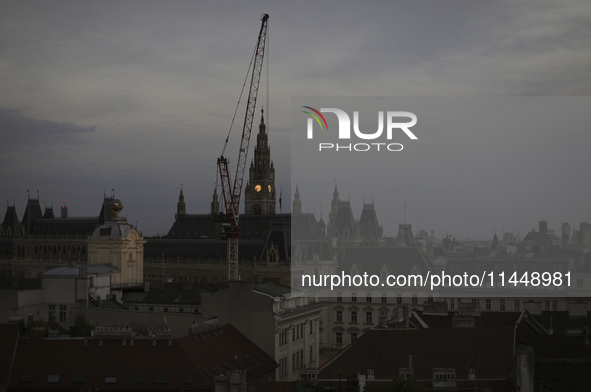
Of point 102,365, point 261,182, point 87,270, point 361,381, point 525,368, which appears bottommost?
point 102,365

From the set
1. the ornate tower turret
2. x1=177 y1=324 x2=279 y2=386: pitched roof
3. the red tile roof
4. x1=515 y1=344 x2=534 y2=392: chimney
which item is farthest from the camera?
the ornate tower turret

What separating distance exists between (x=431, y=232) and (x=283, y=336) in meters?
76.6

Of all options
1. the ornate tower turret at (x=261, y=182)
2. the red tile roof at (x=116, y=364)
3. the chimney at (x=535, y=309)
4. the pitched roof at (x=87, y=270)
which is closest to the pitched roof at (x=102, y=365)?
the red tile roof at (x=116, y=364)

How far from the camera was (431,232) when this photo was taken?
131000 mm

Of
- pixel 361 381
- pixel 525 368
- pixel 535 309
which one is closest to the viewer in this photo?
pixel 525 368

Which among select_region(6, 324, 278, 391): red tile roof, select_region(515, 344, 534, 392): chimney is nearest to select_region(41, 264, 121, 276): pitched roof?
select_region(6, 324, 278, 391): red tile roof

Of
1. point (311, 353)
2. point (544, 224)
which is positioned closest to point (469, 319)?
point (311, 353)

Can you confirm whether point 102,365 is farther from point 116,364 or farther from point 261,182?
point 261,182

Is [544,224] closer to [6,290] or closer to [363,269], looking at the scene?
[363,269]

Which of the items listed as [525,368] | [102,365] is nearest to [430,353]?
[525,368]

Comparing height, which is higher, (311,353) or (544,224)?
(544,224)

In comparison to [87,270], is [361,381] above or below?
below

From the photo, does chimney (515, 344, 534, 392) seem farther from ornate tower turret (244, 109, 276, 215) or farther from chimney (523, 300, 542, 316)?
ornate tower turret (244, 109, 276, 215)

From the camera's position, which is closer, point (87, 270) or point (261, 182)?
point (87, 270)
